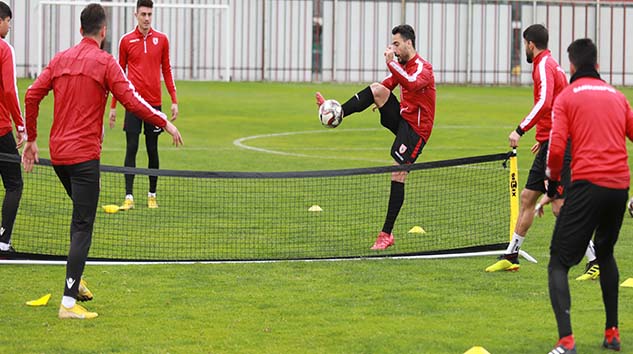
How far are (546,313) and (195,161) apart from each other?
40.5 ft

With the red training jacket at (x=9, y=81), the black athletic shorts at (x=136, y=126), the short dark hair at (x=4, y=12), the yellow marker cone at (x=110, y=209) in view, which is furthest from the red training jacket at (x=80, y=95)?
the black athletic shorts at (x=136, y=126)

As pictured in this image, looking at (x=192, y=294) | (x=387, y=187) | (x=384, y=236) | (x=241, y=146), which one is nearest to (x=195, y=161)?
(x=241, y=146)

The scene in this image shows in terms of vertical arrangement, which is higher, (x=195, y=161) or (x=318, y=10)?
(x=318, y=10)

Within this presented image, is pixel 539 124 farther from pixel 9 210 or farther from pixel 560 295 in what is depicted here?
pixel 9 210

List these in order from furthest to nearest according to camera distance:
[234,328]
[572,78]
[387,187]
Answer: [387,187], [234,328], [572,78]

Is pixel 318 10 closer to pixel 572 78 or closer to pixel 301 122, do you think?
pixel 301 122

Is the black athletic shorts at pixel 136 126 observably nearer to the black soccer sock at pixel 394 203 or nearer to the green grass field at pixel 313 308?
the black soccer sock at pixel 394 203

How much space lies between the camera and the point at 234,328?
8.52m

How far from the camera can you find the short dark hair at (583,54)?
25.8ft

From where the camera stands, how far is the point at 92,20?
891cm

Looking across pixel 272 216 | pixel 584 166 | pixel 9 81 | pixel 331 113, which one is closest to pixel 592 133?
pixel 584 166

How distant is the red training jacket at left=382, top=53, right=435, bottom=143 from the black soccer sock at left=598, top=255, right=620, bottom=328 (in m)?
4.46

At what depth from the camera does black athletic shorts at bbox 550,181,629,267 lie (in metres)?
7.66

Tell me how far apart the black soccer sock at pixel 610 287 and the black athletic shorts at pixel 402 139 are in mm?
4568
